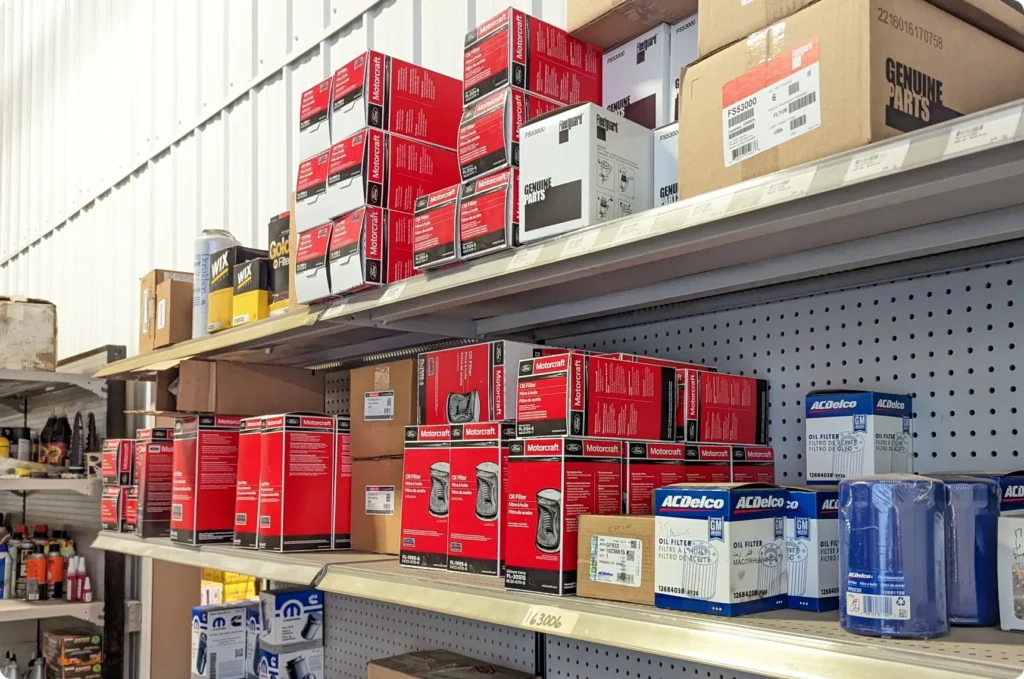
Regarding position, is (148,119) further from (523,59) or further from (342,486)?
(523,59)

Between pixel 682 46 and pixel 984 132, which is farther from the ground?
pixel 682 46

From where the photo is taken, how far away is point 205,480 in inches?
100

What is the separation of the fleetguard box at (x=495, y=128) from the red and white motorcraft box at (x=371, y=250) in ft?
0.95

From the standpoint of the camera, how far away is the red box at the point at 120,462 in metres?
3.06

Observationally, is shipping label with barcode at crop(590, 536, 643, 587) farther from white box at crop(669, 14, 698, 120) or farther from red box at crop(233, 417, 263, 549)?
red box at crop(233, 417, 263, 549)

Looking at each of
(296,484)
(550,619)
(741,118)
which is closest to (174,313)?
(296,484)

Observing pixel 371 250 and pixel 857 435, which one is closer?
pixel 857 435

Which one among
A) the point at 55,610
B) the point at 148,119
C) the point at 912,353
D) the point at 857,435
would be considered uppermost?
the point at 148,119

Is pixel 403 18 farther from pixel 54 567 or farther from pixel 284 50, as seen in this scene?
pixel 54 567

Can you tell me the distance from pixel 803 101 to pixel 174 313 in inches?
96.7

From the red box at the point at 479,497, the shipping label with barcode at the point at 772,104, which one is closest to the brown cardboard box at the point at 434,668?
the red box at the point at 479,497

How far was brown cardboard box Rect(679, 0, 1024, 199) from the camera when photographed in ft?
3.53

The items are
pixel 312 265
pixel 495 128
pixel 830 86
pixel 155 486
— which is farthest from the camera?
pixel 155 486

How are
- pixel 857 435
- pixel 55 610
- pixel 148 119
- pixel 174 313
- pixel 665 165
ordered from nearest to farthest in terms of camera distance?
pixel 857 435 → pixel 665 165 → pixel 174 313 → pixel 55 610 → pixel 148 119
